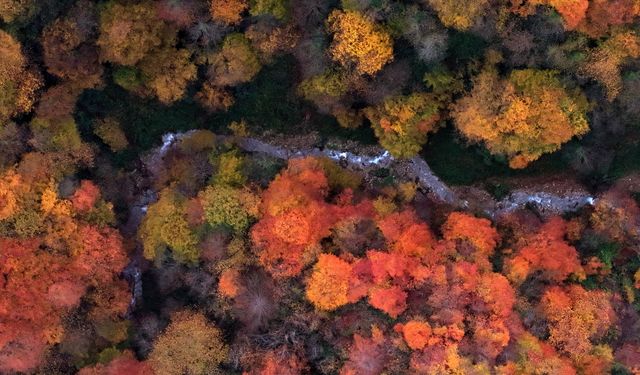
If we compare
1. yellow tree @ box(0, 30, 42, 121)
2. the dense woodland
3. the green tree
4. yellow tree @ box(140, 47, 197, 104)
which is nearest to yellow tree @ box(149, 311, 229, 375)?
the dense woodland

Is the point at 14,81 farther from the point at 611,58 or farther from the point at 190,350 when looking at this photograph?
the point at 611,58

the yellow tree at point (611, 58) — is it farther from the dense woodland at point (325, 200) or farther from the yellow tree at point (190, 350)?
the yellow tree at point (190, 350)

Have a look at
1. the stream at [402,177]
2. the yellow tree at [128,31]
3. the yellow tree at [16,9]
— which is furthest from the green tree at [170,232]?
the yellow tree at [16,9]

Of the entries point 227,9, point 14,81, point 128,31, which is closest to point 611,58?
point 227,9

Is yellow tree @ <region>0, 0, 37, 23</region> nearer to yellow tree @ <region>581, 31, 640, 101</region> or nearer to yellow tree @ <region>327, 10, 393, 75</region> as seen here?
yellow tree @ <region>327, 10, 393, 75</region>

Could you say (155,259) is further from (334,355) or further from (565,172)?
(565,172)

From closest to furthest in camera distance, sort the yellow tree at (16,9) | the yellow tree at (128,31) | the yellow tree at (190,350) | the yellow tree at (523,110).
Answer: the yellow tree at (16,9)
the yellow tree at (523,110)
the yellow tree at (128,31)
the yellow tree at (190,350)

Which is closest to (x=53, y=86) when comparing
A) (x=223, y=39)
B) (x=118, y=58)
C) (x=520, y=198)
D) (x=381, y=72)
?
(x=118, y=58)
